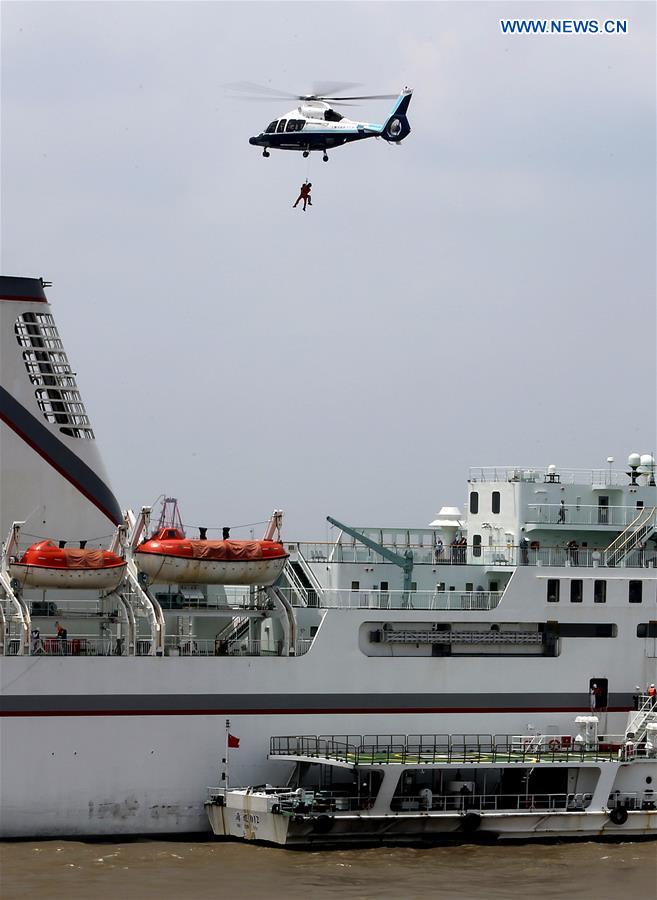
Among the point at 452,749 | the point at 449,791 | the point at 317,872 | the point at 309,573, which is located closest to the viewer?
the point at 317,872

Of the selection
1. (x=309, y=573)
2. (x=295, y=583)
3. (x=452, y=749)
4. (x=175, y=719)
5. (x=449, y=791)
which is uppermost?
(x=309, y=573)

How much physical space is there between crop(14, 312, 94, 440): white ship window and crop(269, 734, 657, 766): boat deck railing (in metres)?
7.53

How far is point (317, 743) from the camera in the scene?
31688mm

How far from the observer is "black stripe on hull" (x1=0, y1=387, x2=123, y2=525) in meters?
33.1

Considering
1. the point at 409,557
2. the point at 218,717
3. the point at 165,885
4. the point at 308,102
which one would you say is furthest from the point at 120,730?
the point at 308,102

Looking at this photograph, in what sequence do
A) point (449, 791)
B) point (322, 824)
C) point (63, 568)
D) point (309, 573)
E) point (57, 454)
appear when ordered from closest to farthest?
1. point (322, 824)
2. point (63, 568)
3. point (449, 791)
4. point (57, 454)
5. point (309, 573)

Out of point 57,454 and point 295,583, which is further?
point 295,583

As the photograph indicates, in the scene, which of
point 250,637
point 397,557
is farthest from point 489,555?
point 250,637

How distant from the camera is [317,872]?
94.3ft

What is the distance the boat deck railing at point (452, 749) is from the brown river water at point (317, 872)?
1644 mm

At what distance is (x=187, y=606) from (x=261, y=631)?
5.57ft

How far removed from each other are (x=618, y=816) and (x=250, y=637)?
305 inches

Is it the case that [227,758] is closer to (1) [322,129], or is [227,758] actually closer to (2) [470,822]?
(2) [470,822]

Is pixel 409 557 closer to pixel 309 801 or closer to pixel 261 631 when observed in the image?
pixel 261 631
